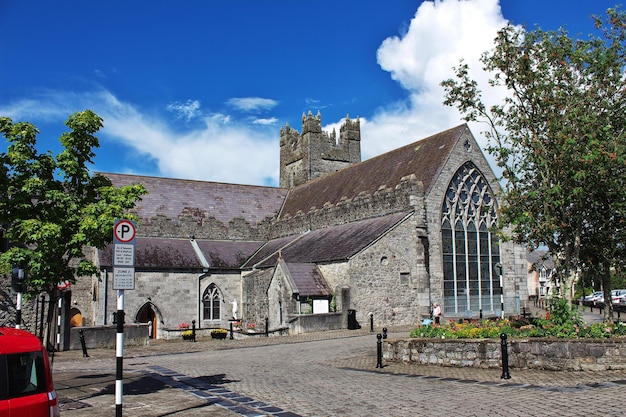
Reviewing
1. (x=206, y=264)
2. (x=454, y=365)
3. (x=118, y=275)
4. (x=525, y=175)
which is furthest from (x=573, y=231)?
(x=206, y=264)

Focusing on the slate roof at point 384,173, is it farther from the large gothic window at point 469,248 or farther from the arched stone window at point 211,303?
the arched stone window at point 211,303

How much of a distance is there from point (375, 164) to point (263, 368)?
23916 mm

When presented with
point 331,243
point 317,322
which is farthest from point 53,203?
point 331,243

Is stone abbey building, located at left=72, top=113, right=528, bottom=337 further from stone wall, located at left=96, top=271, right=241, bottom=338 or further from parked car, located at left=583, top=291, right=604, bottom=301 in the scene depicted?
parked car, located at left=583, top=291, right=604, bottom=301

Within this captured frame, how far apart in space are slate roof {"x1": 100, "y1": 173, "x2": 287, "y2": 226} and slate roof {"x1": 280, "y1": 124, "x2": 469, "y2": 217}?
2.16m

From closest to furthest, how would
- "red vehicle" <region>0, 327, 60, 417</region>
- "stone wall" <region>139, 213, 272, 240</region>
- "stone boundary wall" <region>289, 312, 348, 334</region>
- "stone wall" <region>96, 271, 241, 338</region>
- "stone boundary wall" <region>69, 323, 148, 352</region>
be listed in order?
"red vehicle" <region>0, 327, 60, 417</region>, "stone boundary wall" <region>69, 323, 148, 352</region>, "stone boundary wall" <region>289, 312, 348, 334</region>, "stone wall" <region>96, 271, 241, 338</region>, "stone wall" <region>139, 213, 272, 240</region>

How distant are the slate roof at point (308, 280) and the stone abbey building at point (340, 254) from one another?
69mm

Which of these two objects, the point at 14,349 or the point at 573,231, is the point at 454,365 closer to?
the point at 573,231

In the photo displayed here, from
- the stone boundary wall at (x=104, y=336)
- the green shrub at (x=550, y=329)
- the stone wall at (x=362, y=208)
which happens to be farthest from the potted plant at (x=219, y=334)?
the green shrub at (x=550, y=329)

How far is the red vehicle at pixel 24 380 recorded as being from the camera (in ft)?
19.6

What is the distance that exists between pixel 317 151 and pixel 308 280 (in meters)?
28.9

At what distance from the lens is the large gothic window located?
1210 inches

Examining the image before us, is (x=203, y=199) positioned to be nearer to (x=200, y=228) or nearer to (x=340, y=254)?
(x=200, y=228)

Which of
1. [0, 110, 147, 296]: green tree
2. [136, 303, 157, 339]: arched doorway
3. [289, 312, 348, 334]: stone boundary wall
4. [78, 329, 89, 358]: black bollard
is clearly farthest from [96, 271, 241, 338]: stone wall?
[0, 110, 147, 296]: green tree
